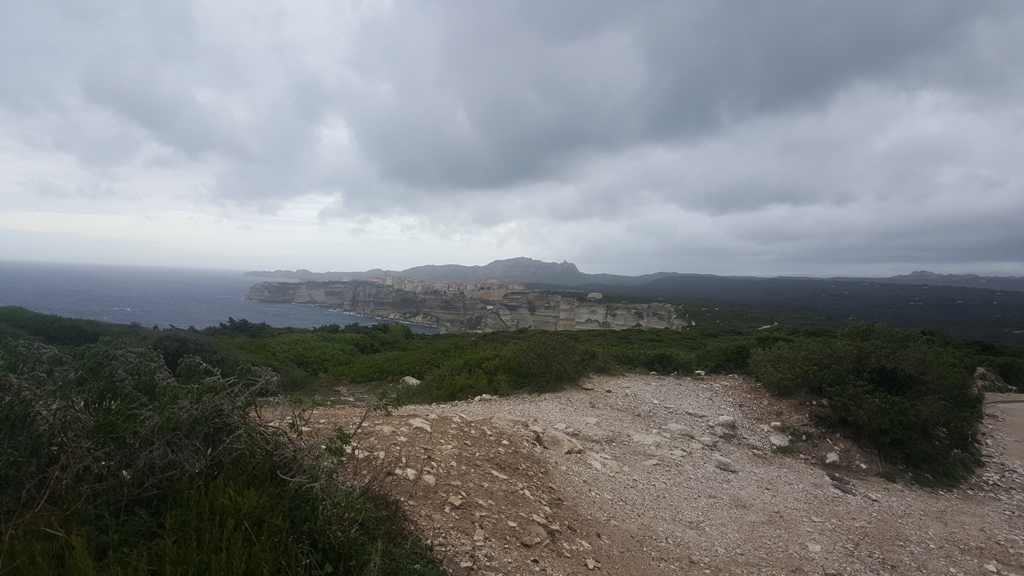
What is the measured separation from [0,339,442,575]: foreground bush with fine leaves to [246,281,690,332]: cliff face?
45.1 meters

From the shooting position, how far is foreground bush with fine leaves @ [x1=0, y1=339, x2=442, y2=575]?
2344 millimetres

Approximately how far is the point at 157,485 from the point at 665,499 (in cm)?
515

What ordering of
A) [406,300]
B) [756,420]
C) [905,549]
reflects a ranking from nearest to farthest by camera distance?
[905,549] → [756,420] → [406,300]

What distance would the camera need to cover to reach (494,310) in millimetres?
53031

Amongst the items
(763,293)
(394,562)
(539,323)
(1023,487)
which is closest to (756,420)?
(1023,487)

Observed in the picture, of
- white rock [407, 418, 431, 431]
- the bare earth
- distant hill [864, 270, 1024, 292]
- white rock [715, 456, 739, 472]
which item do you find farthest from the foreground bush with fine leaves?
distant hill [864, 270, 1024, 292]

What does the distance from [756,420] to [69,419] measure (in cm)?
995

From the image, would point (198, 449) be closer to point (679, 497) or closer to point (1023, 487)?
point (679, 497)

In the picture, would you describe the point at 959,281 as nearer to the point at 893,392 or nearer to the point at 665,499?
the point at 893,392

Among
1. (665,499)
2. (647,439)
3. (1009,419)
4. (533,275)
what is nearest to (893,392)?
(647,439)

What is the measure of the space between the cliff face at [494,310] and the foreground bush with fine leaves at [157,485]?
1776 inches

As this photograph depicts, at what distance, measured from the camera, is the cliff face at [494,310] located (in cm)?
4822

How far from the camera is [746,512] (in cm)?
543

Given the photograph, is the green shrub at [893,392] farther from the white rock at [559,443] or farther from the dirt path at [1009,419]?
the white rock at [559,443]
